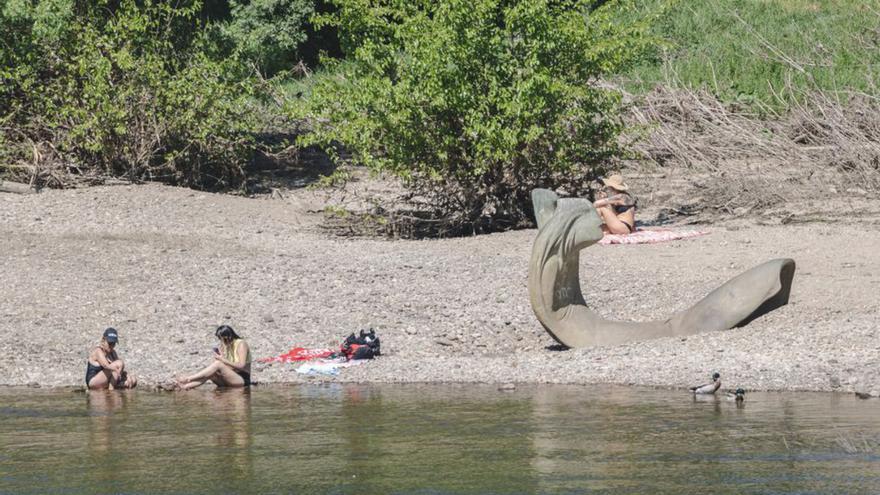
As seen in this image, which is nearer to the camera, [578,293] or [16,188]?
[578,293]

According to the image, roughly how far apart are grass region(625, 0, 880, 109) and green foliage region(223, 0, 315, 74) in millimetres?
5959

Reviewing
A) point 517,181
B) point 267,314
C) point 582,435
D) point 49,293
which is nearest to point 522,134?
point 517,181

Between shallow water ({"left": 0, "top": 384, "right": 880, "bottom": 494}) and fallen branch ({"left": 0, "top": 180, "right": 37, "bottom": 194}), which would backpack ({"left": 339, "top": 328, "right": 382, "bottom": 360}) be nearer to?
shallow water ({"left": 0, "top": 384, "right": 880, "bottom": 494})

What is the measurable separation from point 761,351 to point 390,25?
7.86 metres

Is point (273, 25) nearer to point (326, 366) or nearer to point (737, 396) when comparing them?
point (326, 366)

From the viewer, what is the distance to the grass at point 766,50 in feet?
84.2

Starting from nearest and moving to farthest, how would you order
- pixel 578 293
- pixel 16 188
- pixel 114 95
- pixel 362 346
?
pixel 362 346 < pixel 578 293 < pixel 16 188 < pixel 114 95

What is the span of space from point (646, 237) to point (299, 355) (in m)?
5.61

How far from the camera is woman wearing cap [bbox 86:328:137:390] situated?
14164 millimetres

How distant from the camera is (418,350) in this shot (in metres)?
15.5

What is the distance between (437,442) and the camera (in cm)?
1147

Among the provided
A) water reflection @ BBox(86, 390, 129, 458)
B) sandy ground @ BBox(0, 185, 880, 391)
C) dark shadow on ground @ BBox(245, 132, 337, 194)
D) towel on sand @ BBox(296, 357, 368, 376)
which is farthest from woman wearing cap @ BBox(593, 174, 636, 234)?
water reflection @ BBox(86, 390, 129, 458)

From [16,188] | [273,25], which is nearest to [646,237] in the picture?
[16,188]

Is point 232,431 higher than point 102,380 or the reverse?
the reverse
